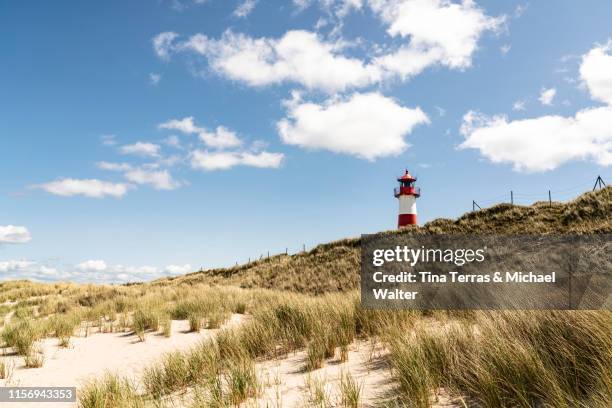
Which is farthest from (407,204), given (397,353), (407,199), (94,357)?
(397,353)

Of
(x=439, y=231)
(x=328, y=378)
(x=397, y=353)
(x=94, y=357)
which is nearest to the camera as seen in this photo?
(x=397, y=353)

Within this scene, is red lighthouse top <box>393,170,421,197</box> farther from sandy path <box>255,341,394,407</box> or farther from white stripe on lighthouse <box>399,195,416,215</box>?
sandy path <box>255,341,394,407</box>

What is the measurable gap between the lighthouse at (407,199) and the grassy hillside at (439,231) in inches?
164

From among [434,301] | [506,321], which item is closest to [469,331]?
[506,321]

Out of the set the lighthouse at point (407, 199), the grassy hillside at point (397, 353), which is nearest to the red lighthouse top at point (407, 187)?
the lighthouse at point (407, 199)

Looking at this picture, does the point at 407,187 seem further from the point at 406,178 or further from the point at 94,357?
the point at 94,357

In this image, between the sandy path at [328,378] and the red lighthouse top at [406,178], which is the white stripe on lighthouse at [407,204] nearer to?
the red lighthouse top at [406,178]

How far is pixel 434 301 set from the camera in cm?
912

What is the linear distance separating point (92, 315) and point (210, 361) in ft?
33.7

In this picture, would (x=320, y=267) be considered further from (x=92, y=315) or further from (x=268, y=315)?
(x=268, y=315)

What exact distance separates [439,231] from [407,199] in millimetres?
7974

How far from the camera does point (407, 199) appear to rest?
133 ft

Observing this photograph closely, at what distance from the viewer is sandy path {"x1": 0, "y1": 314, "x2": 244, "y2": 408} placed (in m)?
7.52

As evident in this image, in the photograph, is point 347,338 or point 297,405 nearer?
point 297,405
